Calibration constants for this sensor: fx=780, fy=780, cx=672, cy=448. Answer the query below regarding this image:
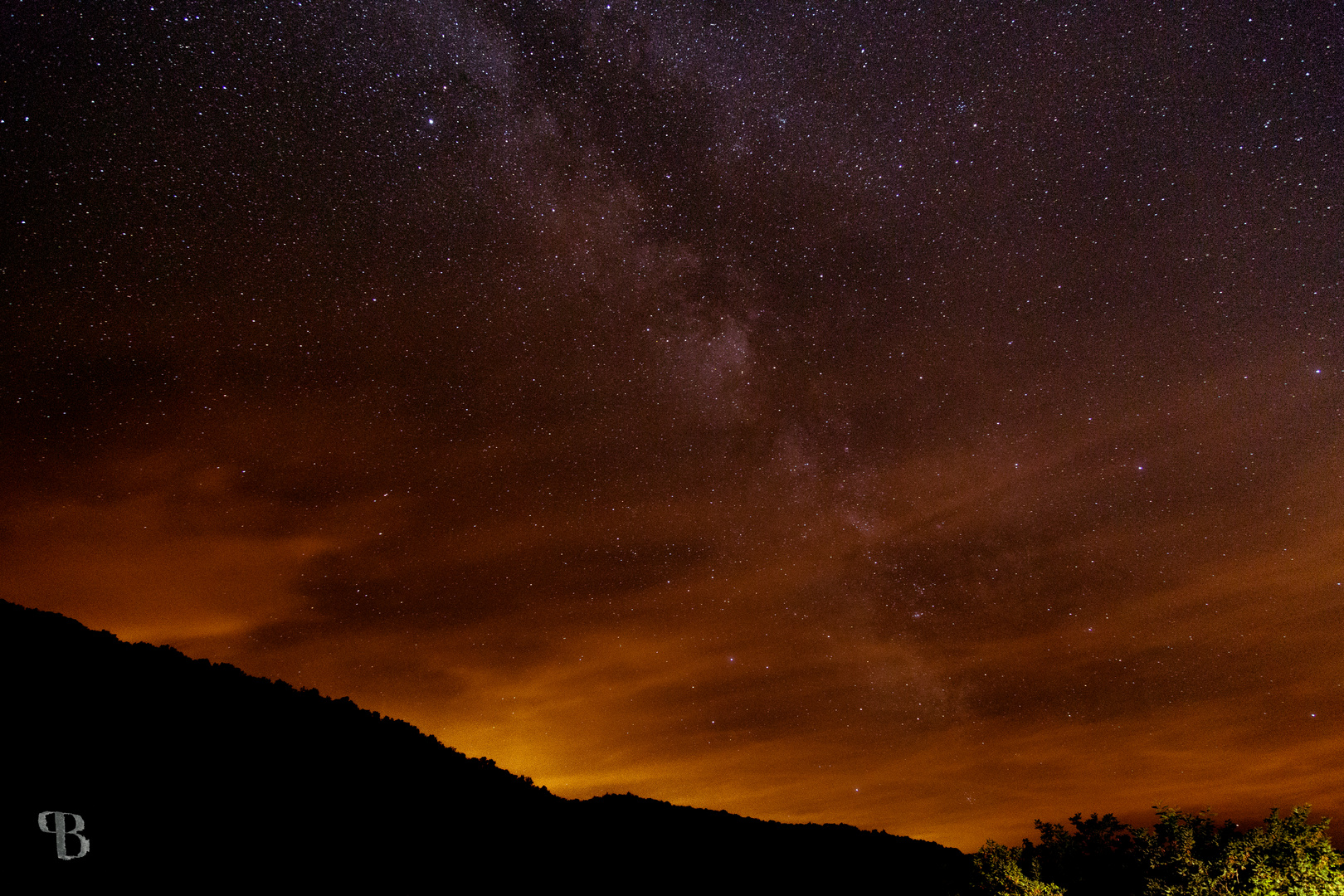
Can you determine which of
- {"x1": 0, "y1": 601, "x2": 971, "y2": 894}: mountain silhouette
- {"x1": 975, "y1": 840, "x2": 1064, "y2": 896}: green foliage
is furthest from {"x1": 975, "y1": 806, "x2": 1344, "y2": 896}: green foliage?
{"x1": 0, "y1": 601, "x2": 971, "y2": 894}: mountain silhouette

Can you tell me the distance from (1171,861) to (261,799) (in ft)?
67.6

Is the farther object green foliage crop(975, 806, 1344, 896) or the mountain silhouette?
green foliage crop(975, 806, 1344, 896)

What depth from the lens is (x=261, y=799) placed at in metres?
16.2

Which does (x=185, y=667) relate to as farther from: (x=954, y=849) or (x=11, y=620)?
(x=954, y=849)

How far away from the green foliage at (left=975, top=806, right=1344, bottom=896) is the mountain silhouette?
4.76 m

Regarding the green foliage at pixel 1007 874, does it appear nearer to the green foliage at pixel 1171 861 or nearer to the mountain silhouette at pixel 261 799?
the green foliage at pixel 1171 861

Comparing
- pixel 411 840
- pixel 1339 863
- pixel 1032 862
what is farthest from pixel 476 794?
pixel 1339 863

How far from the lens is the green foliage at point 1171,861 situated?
17.0 metres

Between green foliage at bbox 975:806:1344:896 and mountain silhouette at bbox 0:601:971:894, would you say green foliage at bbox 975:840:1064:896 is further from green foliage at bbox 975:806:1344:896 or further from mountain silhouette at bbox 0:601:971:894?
mountain silhouette at bbox 0:601:971:894

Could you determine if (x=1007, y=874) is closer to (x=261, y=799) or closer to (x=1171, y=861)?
(x=1171, y=861)

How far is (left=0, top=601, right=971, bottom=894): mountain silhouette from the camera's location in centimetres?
1259

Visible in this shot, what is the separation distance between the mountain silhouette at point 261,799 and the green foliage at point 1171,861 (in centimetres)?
476

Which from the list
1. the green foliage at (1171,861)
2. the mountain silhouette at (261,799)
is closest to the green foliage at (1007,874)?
the green foliage at (1171,861)

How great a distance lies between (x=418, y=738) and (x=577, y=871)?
24.2 ft
